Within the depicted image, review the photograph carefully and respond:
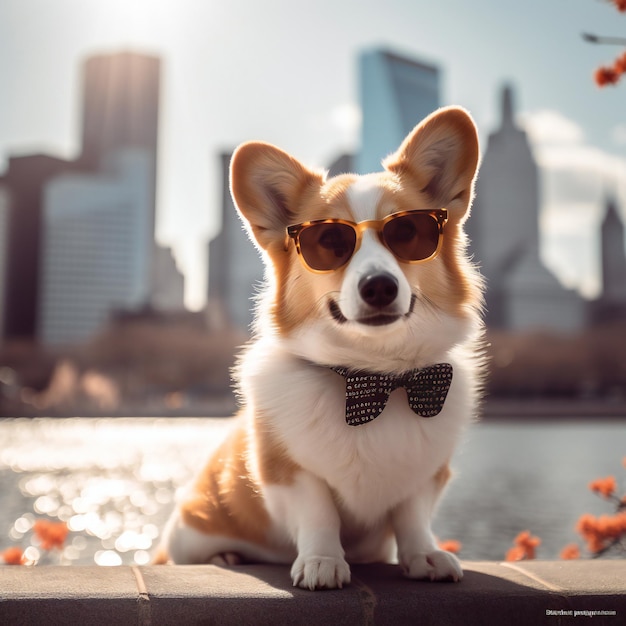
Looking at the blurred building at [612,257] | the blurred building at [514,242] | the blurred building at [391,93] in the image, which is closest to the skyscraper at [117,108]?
the blurred building at [514,242]

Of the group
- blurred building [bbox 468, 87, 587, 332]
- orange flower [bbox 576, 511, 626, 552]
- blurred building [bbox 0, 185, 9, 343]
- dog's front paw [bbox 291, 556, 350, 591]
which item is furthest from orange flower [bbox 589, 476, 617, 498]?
blurred building [bbox 0, 185, 9, 343]

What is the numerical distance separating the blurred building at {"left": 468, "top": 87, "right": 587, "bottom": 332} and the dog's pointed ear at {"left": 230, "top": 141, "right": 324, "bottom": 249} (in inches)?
3529

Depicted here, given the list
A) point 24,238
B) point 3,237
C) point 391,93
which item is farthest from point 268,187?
point 24,238

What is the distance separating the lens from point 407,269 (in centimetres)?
247

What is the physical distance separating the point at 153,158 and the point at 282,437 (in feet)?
443

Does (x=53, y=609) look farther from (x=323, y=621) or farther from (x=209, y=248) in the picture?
(x=209, y=248)

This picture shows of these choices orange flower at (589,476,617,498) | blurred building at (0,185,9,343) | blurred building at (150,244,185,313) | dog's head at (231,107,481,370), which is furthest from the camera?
blurred building at (150,244,185,313)

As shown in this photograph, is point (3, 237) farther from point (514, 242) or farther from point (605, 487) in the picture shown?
point (605, 487)

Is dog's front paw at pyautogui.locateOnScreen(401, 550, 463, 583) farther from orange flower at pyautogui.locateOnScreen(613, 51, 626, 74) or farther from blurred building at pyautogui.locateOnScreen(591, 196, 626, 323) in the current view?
blurred building at pyautogui.locateOnScreen(591, 196, 626, 323)

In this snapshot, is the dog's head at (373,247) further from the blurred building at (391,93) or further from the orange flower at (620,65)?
the blurred building at (391,93)

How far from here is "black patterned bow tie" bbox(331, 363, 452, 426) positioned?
245 cm

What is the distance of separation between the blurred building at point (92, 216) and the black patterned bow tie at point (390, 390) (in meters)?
101

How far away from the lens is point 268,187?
2.72 meters

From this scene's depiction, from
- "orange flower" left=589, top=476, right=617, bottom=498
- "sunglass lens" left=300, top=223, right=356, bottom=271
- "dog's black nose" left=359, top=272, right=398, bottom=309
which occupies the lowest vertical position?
"orange flower" left=589, top=476, right=617, bottom=498
